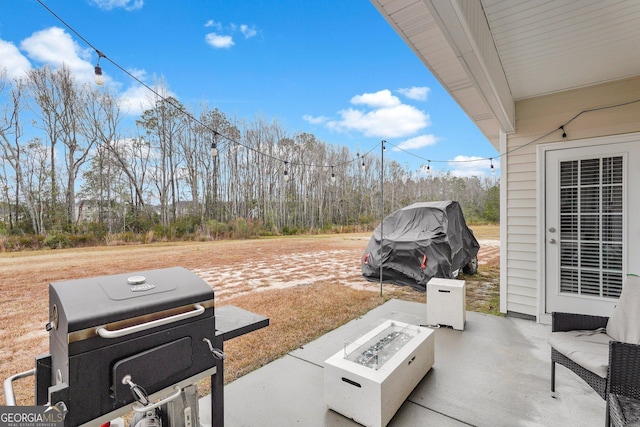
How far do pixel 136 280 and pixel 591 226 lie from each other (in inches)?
155

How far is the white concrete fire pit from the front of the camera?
5.29 feet

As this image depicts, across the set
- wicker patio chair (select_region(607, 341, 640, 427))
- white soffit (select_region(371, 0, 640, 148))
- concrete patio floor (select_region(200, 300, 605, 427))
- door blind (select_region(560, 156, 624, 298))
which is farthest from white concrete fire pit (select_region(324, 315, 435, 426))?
door blind (select_region(560, 156, 624, 298))

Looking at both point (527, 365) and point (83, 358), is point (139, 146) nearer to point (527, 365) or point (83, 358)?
point (83, 358)

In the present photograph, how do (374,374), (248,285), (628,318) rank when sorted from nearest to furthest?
(374,374), (628,318), (248,285)

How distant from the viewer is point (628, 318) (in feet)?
6.18

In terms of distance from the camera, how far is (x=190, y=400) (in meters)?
1.19

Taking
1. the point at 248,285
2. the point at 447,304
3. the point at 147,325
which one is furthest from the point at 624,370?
the point at 248,285

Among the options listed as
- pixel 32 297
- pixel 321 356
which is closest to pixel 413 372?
pixel 321 356

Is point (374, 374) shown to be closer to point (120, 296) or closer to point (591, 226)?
point (120, 296)

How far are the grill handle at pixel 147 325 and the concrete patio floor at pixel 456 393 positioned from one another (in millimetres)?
900

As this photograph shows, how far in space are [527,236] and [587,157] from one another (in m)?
0.96

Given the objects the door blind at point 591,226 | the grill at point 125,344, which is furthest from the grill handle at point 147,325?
the door blind at point 591,226

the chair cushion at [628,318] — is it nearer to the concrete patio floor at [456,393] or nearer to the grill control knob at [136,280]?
the concrete patio floor at [456,393]

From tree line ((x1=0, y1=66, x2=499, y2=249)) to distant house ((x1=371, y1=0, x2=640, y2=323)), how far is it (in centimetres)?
97
